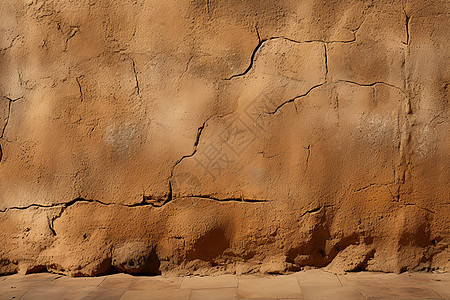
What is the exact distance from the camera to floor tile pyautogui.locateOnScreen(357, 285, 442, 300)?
2.53 metres

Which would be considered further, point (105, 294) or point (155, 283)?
point (155, 283)

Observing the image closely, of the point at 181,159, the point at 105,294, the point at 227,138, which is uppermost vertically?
the point at 227,138

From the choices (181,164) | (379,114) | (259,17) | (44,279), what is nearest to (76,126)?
(181,164)

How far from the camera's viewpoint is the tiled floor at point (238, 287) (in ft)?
8.57

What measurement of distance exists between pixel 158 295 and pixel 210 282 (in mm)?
352

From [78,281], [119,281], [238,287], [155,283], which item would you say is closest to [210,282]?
[238,287]

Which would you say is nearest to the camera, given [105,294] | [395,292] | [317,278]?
[395,292]

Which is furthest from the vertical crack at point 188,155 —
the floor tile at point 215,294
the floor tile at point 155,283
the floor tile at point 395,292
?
the floor tile at point 395,292

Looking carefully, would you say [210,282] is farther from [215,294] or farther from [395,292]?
[395,292]

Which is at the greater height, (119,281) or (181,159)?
(181,159)

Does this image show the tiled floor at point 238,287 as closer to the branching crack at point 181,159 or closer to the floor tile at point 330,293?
the floor tile at point 330,293

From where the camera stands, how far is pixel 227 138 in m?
3.02

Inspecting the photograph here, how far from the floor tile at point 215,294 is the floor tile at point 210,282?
0.07 metres

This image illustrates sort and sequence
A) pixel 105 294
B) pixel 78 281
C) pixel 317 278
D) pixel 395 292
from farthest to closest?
pixel 78 281, pixel 317 278, pixel 105 294, pixel 395 292
